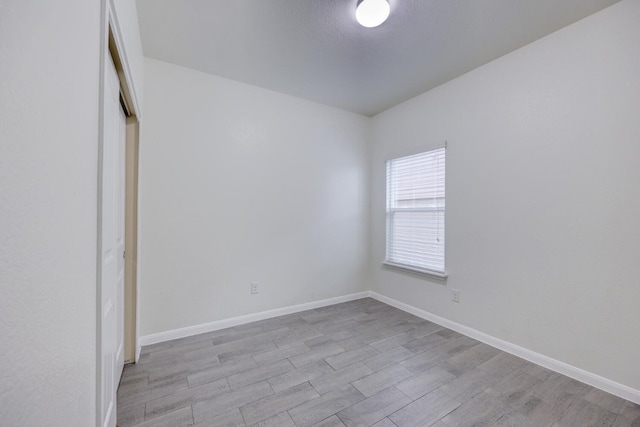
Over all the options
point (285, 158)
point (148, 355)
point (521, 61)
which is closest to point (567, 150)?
point (521, 61)

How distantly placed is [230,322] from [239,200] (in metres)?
1.35

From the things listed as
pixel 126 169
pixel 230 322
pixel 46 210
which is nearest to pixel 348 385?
pixel 230 322

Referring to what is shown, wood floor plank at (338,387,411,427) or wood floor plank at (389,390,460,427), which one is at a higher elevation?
wood floor plank at (338,387,411,427)

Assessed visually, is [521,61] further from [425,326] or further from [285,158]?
[425,326]

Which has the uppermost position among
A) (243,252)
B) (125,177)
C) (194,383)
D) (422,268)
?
(125,177)

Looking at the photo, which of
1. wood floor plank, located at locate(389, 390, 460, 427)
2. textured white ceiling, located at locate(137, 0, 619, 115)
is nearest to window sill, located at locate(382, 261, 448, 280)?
wood floor plank, located at locate(389, 390, 460, 427)

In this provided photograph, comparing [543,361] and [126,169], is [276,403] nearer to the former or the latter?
[126,169]

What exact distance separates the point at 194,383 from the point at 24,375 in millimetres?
1819

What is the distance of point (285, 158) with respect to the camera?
3.26 metres

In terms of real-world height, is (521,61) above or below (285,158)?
above

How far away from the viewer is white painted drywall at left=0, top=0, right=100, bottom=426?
406 millimetres

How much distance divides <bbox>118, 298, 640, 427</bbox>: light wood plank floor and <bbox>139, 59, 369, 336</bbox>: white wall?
0.58m

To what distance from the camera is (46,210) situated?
545mm

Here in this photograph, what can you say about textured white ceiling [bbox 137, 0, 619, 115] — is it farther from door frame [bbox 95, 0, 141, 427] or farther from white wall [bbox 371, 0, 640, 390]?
door frame [bbox 95, 0, 141, 427]
